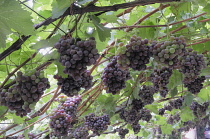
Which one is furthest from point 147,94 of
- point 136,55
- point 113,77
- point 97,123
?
point 136,55

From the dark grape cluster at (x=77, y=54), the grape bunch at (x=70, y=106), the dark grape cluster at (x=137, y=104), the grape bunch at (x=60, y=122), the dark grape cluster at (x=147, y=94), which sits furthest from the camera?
the dark grape cluster at (x=137, y=104)

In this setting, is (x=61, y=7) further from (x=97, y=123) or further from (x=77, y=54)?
(x=97, y=123)

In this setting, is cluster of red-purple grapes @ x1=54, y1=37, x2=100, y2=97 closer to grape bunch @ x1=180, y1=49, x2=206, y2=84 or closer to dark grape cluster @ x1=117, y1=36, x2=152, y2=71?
dark grape cluster @ x1=117, y1=36, x2=152, y2=71

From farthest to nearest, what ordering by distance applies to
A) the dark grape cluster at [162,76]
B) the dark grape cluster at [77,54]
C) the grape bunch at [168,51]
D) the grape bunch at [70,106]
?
the grape bunch at [70,106], the dark grape cluster at [162,76], the grape bunch at [168,51], the dark grape cluster at [77,54]

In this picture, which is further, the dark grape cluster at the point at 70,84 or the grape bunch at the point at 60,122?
the grape bunch at the point at 60,122

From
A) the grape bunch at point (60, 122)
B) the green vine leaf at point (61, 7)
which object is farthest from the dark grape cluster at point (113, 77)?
the grape bunch at point (60, 122)

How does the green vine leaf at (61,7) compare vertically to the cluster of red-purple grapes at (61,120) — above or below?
above

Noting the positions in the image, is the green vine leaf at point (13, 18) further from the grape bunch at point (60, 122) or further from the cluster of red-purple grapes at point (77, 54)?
the grape bunch at point (60, 122)

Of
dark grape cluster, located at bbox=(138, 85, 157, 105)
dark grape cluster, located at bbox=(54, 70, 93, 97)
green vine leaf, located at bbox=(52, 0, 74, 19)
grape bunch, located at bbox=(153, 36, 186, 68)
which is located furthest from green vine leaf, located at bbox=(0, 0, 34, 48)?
dark grape cluster, located at bbox=(138, 85, 157, 105)

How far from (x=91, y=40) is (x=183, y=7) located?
106cm

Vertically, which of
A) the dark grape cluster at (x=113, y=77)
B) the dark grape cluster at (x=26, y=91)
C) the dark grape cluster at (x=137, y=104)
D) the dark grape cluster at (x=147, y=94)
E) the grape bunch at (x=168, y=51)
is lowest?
the dark grape cluster at (x=137, y=104)

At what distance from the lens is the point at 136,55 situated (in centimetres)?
122

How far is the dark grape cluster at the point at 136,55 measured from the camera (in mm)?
1202

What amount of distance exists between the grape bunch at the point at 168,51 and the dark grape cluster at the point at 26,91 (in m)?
0.64
